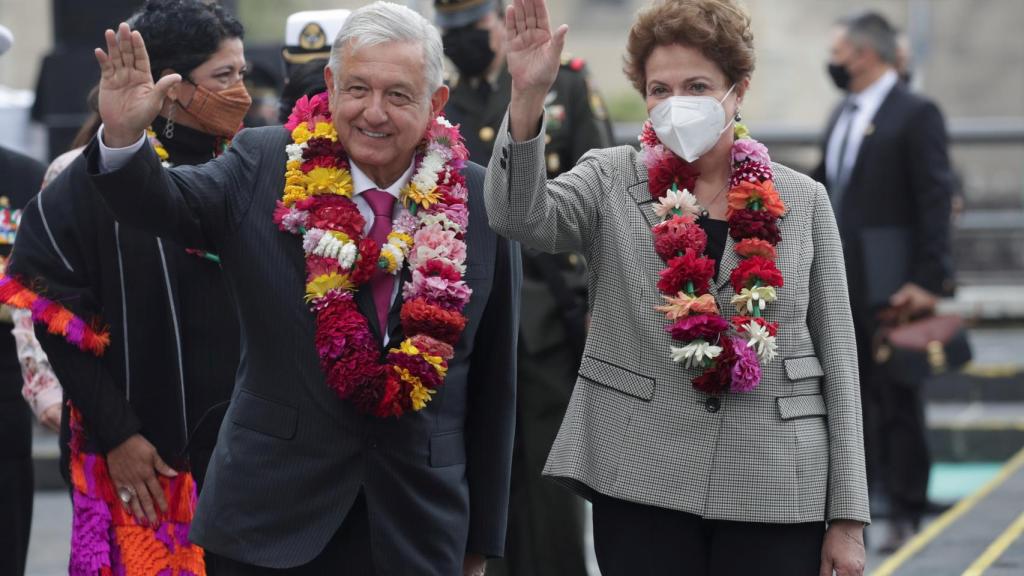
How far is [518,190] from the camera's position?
4.00 meters

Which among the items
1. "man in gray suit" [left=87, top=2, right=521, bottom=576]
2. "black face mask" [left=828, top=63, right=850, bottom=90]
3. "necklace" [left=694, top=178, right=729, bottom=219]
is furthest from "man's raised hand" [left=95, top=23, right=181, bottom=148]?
"black face mask" [left=828, top=63, right=850, bottom=90]

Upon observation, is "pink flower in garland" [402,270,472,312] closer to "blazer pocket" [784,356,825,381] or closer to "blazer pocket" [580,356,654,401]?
"blazer pocket" [580,356,654,401]

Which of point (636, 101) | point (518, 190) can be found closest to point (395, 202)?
point (518, 190)

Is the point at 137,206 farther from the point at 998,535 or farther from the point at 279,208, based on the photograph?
the point at 998,535

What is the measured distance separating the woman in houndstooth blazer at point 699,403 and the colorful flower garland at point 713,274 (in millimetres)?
48

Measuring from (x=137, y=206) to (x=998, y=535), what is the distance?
5.07m

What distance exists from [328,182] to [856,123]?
5327mm

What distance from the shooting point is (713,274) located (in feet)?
14.1

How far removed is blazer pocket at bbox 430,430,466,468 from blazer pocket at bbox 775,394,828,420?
774 mm

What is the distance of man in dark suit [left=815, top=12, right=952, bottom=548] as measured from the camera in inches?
344

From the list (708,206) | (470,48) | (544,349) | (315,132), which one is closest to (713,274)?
(708,206)

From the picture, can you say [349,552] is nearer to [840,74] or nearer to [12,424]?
[12,424]

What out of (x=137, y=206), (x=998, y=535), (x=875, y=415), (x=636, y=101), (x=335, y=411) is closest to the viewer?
(x=137, y=206)

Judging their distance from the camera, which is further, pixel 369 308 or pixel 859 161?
pixel 859 161
